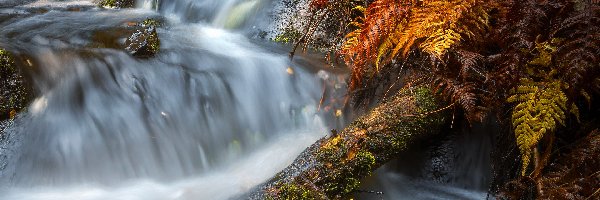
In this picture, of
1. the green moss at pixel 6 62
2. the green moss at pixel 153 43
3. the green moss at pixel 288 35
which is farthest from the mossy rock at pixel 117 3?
the green moss at pixel 6 62

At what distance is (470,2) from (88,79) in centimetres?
336

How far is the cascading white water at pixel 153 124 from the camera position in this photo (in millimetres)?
4000

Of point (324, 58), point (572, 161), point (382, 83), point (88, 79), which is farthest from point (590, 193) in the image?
point (88, 79)

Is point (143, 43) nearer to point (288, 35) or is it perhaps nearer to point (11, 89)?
point (11, 89)

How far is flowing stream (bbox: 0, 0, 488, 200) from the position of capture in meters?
4.00

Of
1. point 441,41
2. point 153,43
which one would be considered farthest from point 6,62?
point 441,41

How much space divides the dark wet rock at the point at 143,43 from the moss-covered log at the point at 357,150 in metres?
2.38

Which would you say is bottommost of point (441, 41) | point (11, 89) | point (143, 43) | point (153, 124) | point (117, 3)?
point (153, 124)

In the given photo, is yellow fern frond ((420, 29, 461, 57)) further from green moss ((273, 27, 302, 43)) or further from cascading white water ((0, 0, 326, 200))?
green moss ((273, 27, 302, 43))

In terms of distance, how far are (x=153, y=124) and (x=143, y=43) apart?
1.06m

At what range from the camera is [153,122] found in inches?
173

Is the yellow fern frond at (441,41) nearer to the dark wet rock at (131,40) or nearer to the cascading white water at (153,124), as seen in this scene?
the cascading white water at (153,124)

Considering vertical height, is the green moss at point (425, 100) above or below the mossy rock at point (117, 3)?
below

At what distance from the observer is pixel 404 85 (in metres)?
3.91
